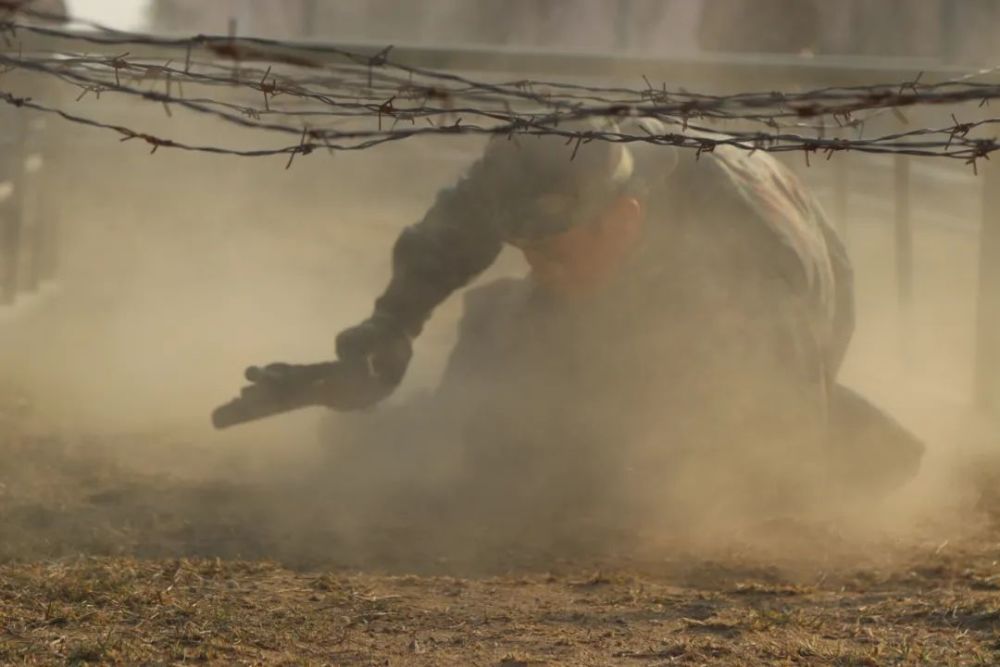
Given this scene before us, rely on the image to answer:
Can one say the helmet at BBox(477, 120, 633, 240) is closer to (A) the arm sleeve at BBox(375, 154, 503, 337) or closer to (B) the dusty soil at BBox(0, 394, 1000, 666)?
(A) the arm sleeve at BBox(375, 154, 503, 337)

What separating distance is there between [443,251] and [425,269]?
122 mm

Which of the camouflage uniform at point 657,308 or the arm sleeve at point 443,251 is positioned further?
the arm sleeve at point 443,251

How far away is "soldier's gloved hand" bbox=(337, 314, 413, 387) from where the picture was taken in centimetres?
625

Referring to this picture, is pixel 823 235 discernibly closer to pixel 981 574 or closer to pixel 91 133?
pixel 981 574

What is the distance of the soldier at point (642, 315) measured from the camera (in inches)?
235

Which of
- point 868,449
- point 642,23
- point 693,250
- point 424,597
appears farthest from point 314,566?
point 642,23

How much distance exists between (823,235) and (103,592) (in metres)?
3.88

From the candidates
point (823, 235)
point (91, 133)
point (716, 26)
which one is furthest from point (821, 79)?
point (91, 133)

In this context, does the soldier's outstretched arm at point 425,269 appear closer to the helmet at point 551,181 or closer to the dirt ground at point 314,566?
the helmet at point 551,181

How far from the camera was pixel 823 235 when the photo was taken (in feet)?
22.4

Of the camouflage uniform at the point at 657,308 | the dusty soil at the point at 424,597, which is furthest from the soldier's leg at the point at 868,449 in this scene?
the dusty soil at the point at 424,597

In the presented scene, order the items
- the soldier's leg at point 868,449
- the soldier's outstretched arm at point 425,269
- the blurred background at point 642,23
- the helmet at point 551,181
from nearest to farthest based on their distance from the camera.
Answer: the helmet at point 551,181 < the soldier's outstretched arm at point 425,269 < the soldier's leg at point 868,449 < the blurred background at point 642,23

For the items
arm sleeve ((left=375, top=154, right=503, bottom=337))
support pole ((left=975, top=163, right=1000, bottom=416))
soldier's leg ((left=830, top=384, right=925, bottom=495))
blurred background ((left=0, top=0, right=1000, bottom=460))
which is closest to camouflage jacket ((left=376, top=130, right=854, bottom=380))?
arm sleeve ((left=375, top=154, right=503, bottom=337))

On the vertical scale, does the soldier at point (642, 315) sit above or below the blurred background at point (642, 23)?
below
